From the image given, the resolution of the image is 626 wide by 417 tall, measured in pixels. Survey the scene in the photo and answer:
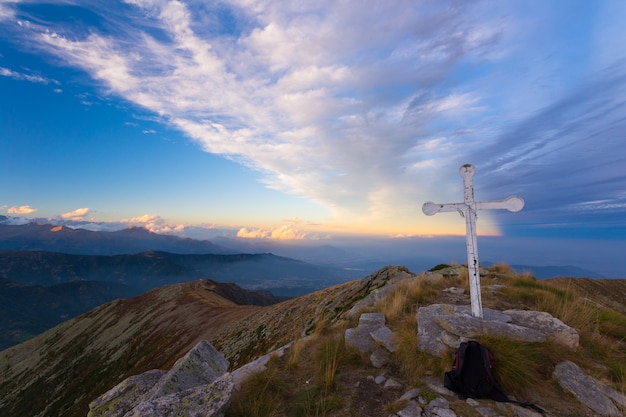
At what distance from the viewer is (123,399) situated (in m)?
7.14

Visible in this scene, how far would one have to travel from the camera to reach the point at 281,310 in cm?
3466

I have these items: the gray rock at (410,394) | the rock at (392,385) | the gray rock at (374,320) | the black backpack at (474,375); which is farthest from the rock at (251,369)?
the black backpack at (474,375)

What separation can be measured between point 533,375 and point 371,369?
10.7 ft

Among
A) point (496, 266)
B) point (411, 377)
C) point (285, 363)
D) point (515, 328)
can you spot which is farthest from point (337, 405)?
point (496, 266)

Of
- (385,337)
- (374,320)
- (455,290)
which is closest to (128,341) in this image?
(374,320)

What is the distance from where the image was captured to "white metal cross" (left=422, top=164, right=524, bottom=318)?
743 centimetres

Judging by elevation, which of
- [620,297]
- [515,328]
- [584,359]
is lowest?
[620,297]

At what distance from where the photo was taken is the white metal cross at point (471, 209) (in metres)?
7.43

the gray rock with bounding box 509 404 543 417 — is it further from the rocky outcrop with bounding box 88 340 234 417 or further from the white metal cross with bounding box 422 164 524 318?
the rocky outcrop with bounding box 88 340 234 417

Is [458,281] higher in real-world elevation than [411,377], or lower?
higher

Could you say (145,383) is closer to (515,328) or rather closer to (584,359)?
(515,328)

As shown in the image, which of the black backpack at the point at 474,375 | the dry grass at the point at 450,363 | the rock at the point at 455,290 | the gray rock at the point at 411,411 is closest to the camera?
the gray rock at the point at 411,411

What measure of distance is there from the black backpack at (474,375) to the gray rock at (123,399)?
721 cm

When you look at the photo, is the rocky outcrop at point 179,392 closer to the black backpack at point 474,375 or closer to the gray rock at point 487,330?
the black backpack at point 474,375
